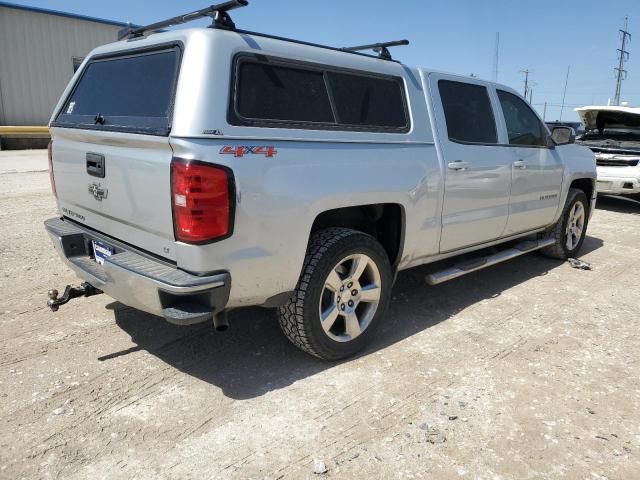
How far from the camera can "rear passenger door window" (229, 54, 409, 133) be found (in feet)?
9.00

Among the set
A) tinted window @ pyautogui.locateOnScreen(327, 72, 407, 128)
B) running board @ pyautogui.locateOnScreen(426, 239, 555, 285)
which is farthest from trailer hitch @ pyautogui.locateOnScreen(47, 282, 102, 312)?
running board @ pyautogui.locateOnScreen(426, 239, 555, 285)

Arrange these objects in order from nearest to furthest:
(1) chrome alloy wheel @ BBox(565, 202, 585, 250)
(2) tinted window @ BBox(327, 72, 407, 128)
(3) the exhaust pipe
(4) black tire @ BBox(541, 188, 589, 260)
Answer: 1. (3) the exhaust pipe
2. (2) tinted window @ BBox(327, 72, 407, 128)
3. (4) black tire @ BBox(541, 188, 589, 260)
4. (1) chrome alloy wheel @ BBox(565, 202, 585, 250)

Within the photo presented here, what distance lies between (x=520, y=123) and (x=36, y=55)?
1978 centimetres

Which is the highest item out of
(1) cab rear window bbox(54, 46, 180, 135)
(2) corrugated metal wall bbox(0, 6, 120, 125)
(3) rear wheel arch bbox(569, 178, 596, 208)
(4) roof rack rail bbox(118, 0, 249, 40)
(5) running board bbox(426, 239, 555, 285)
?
(2) corrugated metal wall bbox(0, 6, 120, 125)

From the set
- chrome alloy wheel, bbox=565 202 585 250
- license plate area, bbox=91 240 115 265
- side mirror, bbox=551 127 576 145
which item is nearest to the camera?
license plate area, bbox=91 240 115 265

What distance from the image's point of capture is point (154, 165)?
8.64 feet

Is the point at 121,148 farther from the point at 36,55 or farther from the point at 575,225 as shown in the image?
the point at 36,55

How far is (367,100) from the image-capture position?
342 centimetres

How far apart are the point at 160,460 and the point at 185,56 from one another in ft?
6.60

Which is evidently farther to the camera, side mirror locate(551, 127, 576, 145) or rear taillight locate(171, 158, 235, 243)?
side mirror locate(551, 127, 576, 145)

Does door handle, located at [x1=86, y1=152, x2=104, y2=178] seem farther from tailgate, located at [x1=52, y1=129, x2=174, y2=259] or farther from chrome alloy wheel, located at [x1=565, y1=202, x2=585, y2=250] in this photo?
chrome alloy wheel, located at [x1=565, y1=202, x2=585, y2=250]

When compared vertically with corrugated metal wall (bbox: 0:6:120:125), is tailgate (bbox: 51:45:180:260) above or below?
below

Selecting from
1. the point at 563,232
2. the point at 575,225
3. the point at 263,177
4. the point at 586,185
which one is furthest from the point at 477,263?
the point at 586,185

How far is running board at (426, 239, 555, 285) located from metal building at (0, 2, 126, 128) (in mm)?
19758
